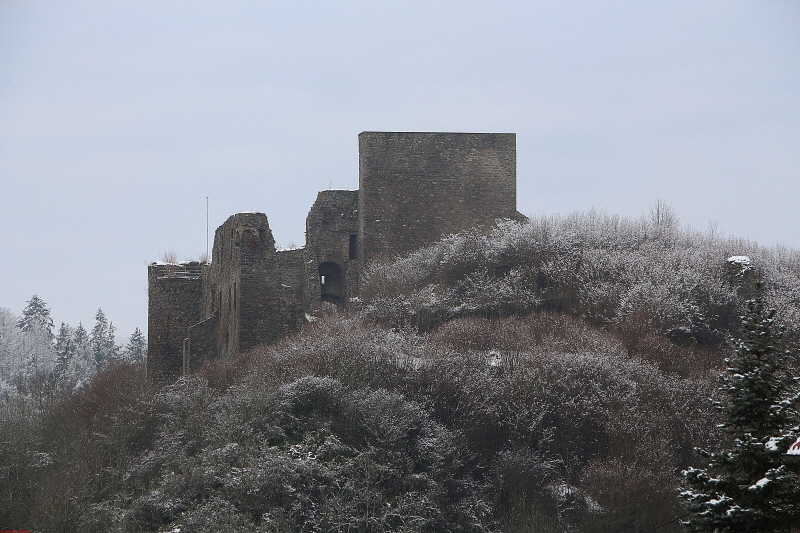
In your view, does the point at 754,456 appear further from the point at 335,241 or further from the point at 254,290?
the point at 335,241

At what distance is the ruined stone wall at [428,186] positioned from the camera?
1702 inches

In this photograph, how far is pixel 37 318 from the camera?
9119 centimetres

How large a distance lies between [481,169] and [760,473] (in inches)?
1195

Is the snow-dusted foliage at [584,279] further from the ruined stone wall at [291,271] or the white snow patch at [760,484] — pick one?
the white snow patch at [760,484]

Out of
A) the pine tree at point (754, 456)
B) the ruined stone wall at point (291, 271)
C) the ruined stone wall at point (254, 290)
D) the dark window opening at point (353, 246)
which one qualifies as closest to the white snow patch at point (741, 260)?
the dark window opening at point (353, 246)

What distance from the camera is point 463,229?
43.1 metres

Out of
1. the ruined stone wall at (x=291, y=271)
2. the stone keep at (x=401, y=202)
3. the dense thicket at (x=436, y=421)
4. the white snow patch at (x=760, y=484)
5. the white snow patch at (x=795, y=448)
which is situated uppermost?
the stone keep at (x=401, y=202)

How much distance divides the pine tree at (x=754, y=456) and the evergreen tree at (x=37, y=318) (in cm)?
8180

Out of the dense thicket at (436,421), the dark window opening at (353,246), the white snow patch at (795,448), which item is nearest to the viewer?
the white snow patch at (795,448)

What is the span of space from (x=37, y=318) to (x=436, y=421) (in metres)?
65.3

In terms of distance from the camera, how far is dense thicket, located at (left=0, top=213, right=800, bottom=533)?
28344 mm

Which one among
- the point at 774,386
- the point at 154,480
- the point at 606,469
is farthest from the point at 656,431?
the point at 774,386

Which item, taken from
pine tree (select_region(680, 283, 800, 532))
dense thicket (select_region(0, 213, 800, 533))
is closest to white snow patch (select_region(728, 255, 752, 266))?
dense thicket (select_region(0, 213, 800, 533))

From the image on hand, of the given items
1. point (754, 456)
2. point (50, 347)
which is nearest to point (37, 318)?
point (50, 347)
